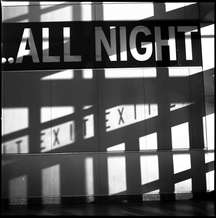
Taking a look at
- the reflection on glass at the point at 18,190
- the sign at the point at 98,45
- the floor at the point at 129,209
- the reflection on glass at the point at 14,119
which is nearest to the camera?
the floor at the point at 129,209

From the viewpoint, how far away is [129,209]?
5328 mm

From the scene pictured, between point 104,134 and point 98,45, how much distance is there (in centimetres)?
163

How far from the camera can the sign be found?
246 inches

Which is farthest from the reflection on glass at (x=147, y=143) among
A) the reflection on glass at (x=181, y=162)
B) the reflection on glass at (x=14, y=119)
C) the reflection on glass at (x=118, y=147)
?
the reflection on glass at (x=14, y=119)

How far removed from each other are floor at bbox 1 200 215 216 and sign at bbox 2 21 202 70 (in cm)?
247

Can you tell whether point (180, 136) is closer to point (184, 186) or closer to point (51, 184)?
point (184, 186)

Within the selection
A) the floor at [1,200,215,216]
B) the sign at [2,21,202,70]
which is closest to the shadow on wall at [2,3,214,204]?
the sign at [2,21,202,70]

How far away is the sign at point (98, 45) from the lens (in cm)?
624

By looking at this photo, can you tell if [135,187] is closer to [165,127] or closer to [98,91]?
[165,127]

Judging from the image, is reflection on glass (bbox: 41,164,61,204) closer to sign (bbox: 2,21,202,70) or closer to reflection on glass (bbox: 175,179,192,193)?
sign (bbox: 2,21,202,70)

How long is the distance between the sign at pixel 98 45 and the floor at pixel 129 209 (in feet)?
8.09

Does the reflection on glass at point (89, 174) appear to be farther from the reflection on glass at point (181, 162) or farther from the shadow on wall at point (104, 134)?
the reflection on glass at point (181, 162)

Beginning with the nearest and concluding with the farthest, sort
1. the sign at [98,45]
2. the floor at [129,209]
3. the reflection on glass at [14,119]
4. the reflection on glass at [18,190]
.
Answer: the floor at [129,209]
the reflection on glass at [18,190]
the reflection on glass at [14,119]
the sign at [98,45]

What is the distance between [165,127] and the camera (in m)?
6.29
